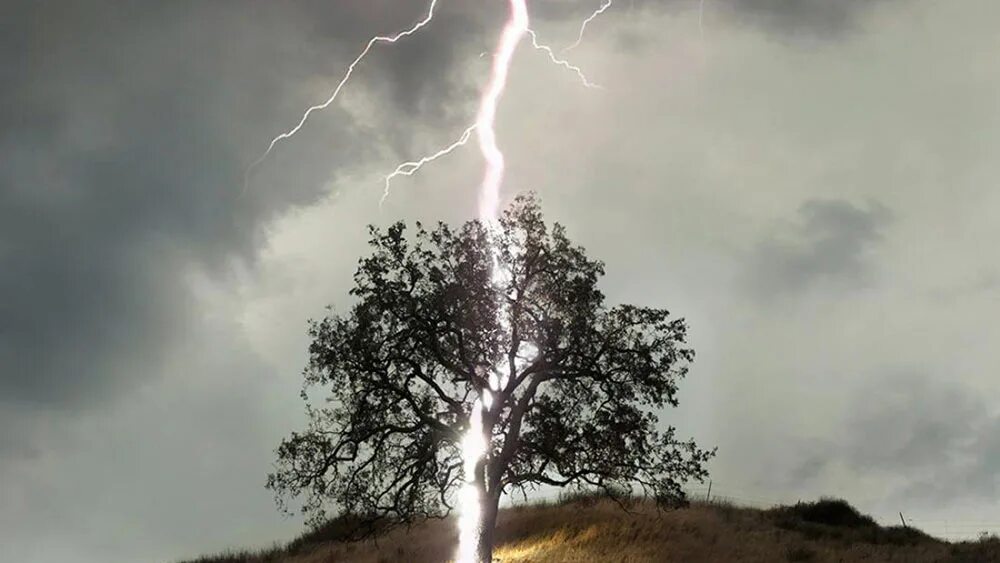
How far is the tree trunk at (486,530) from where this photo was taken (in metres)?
24.3

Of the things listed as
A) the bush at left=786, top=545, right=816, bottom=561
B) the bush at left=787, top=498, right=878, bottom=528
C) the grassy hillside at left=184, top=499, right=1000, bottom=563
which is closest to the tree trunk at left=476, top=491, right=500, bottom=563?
the grassy hillside at left=184, top=499, right=1000, bottom=563

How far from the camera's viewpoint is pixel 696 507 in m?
38.8

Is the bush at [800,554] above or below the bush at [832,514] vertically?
below

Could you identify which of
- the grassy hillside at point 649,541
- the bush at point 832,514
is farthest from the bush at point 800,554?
the bush at point 832,514

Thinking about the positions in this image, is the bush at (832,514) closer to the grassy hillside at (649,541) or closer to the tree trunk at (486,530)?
the grassy hillside at (649,541)

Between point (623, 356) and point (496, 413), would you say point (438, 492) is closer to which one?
point (496, 413)

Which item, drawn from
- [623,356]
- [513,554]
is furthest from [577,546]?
[623,356]

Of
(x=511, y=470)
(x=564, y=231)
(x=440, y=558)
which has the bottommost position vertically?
(x=440, y=558)

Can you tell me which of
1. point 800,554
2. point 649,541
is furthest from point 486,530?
point 800,554

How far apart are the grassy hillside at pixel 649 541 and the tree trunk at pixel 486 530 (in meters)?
3.09

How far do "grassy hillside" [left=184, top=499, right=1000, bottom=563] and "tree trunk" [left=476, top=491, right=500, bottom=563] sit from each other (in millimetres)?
3095

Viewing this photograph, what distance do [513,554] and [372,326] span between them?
32.1 feet

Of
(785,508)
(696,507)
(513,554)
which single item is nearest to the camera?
(513,554)

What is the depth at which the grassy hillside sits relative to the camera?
28391 mm
